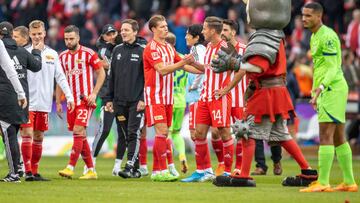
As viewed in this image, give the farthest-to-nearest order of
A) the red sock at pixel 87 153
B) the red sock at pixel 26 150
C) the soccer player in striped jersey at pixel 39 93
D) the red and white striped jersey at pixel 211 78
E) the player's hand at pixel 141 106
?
the red sock at pixel 87 153
the player's hand at pixel 141 106
the soccer player in striped jersey at pixel 39 93
the red sock at pixel 26 150
the red and white striped jersey at pixel 211 78

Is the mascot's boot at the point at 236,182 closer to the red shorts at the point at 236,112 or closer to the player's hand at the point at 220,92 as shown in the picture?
the player's hand at the point at 220,92

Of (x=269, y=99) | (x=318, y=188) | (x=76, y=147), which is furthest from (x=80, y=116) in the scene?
(x=318, y=188)

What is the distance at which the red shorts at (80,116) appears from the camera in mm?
18062

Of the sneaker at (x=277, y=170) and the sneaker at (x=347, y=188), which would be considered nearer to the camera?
the sneaker at (x=347, y=188)

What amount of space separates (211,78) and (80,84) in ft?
8.49

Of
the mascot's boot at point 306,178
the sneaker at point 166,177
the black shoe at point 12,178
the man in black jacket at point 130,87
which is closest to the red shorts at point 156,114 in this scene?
the man in black jacket at point 130,87

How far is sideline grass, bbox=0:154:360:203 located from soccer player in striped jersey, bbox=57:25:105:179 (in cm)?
62

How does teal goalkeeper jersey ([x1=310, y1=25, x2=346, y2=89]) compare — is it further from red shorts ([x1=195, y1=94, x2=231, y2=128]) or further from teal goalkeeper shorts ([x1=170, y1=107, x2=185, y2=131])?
teal goalkeeper shorts ([x1=170, y1=107, x2=185, y2=131])

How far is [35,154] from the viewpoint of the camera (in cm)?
1789

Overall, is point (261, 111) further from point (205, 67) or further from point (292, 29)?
point (292, 29)

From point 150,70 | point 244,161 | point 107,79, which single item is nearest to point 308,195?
point 244,161

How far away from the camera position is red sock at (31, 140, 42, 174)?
58.5 feet

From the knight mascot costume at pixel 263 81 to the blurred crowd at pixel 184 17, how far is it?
9314 millimetres

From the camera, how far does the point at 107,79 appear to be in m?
19.7
